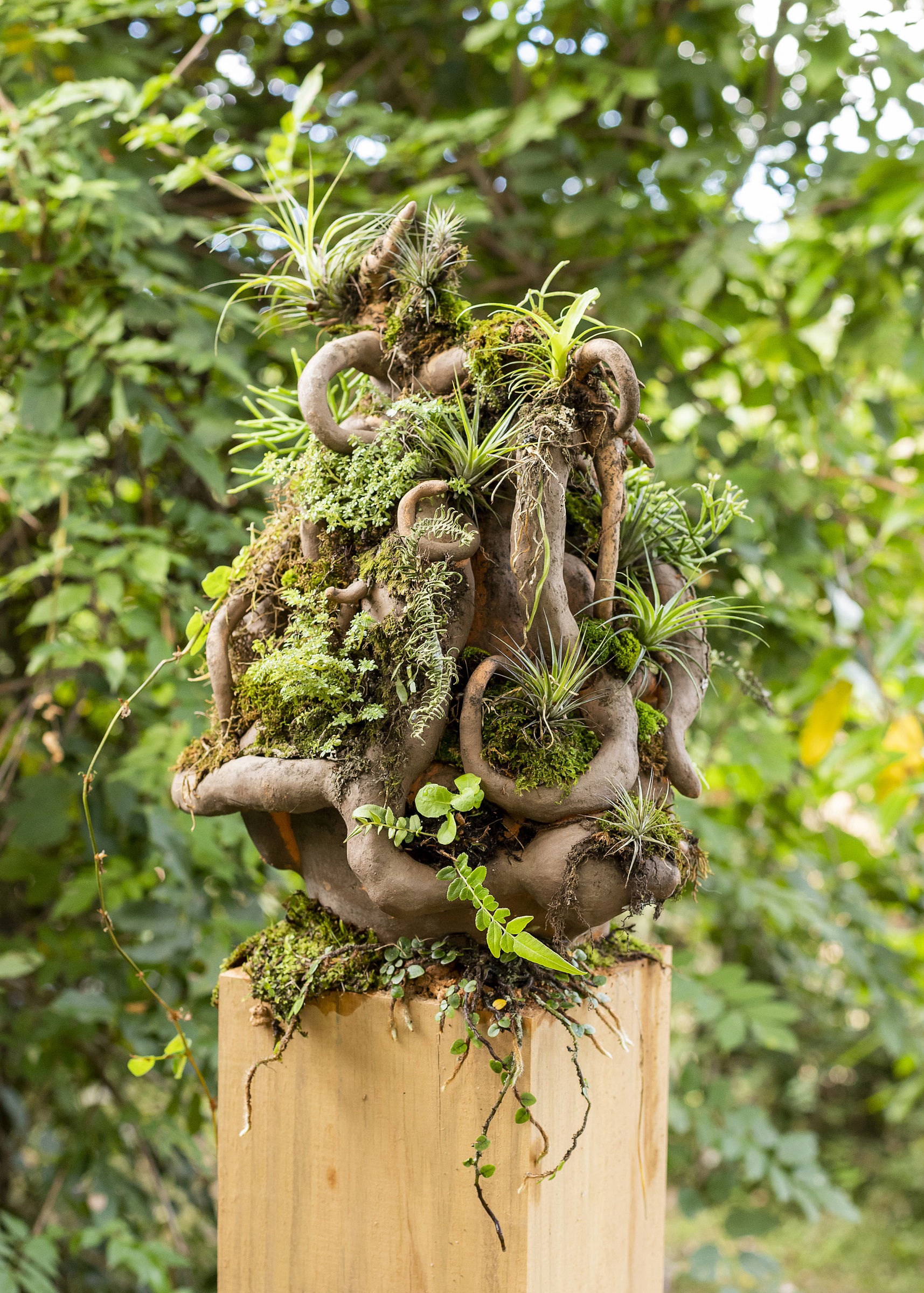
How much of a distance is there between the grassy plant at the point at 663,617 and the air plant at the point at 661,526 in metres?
0.05

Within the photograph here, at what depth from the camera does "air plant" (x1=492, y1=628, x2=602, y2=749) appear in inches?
33.3

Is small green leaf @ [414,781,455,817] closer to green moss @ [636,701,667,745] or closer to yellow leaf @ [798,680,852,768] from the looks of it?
green moss @ [636,701,667,745]

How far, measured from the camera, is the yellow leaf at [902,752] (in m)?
2.11

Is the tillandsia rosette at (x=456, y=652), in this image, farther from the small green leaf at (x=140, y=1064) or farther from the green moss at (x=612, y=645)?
the small green leaf at (x=140, y=1064)

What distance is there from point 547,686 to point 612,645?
0.10 meters

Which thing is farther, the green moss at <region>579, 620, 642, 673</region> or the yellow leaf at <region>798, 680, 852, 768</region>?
the yellow leaf at <region>798, 680, 852, 768</region>

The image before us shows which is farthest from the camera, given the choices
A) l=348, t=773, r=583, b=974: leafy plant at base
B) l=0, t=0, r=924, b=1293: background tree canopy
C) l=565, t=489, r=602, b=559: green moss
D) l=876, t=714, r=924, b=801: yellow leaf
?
l=876, t=714, r=924, b=801: yellow leaf

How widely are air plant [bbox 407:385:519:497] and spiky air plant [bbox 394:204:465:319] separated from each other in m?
0.14

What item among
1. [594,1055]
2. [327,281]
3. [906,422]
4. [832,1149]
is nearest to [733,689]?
[906,422]

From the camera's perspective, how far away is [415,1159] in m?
0.91

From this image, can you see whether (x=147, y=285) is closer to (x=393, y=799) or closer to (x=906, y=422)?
(x=393, y=799)

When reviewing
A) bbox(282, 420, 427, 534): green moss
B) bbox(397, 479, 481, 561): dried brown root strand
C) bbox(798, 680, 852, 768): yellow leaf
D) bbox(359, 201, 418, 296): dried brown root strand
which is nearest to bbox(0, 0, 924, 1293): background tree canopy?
bbox(798, 680, 852, 768): yellow leaf

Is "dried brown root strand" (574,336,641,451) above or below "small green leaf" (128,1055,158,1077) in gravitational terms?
above

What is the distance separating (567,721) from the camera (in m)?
0.88
